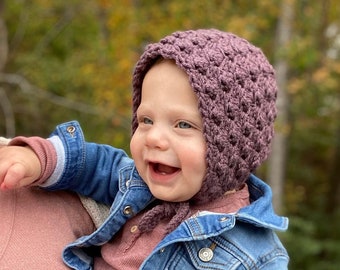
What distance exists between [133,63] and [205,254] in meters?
3.94

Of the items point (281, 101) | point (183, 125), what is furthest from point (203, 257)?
point (281, 101)

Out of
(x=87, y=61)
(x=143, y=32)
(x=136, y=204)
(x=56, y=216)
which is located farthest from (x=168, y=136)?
(x=87, y=61)

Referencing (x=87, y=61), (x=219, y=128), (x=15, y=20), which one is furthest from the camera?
(x=15, y=20)

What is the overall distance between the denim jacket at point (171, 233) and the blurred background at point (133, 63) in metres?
3.29

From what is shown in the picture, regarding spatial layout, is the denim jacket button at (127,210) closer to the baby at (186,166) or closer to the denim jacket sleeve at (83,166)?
the baby at (186,166)

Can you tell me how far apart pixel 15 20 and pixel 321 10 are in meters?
3.77

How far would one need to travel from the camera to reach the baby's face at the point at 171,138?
1.57 meters

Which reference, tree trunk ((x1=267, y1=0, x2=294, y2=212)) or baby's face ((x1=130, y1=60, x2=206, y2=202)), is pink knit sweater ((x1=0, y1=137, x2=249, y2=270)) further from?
tree trunk ((x1=267, y1=0, x2=294, y2=212))

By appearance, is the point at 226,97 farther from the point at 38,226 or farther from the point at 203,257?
the point at 38,226

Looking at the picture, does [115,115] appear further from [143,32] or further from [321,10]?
[321,10]

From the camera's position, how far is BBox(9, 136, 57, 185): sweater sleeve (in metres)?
1.65

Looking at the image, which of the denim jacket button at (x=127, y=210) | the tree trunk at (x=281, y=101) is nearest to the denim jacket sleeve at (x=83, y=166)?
the denim jacket button at (x=127, y=210)

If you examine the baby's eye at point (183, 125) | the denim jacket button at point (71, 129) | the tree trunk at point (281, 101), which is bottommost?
the tree trunk at point (281, 101)

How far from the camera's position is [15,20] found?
7.39 m
